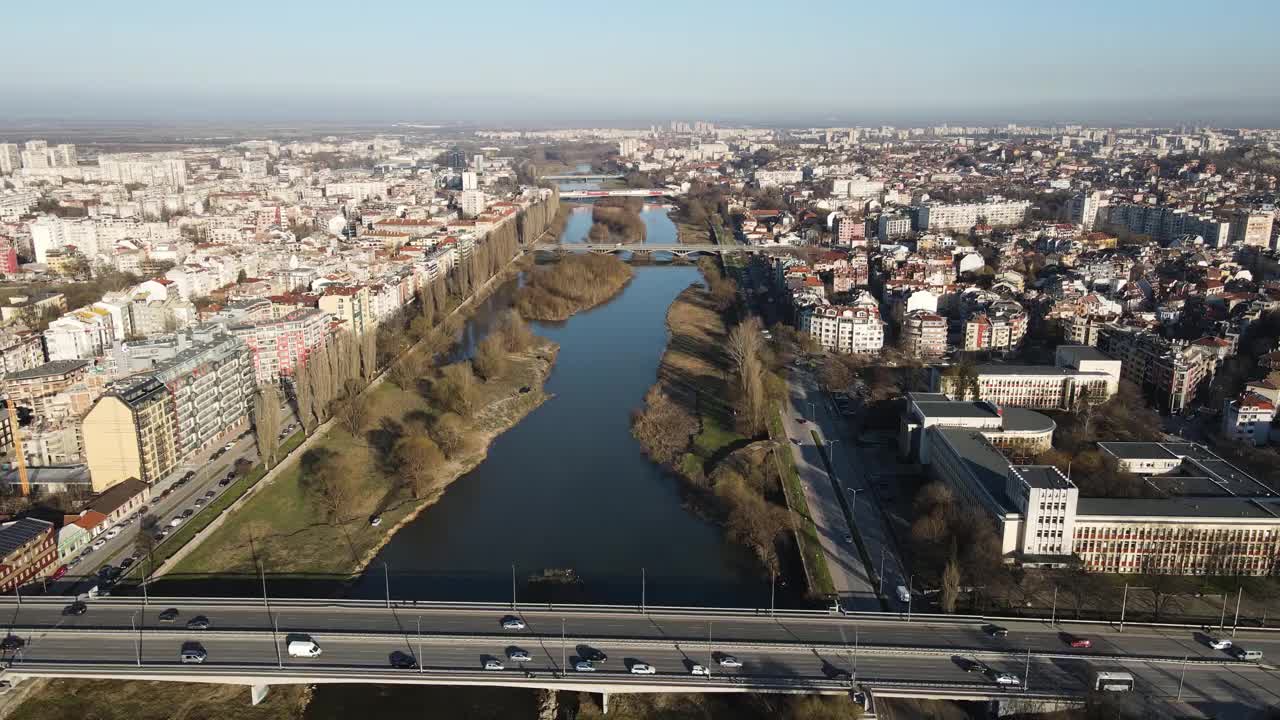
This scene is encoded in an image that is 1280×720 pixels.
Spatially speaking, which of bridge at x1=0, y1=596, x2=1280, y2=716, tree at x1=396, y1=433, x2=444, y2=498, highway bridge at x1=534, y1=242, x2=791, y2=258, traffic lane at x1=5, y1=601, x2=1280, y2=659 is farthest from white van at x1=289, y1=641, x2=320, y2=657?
highway bridge at x1=534, y1=242, x2=791, y2=258

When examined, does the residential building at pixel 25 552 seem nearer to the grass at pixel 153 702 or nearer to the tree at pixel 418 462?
the grass at pixel 153 702

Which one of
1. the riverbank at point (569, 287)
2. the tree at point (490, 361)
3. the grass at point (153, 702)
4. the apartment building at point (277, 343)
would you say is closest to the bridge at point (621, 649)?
the grass at point (153, 702)

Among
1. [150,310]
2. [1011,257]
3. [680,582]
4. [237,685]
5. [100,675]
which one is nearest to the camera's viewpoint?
[100,675]

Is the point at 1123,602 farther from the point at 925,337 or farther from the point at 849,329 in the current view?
the point at 849,329

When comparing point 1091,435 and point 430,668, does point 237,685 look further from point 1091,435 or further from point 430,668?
point 1091,435

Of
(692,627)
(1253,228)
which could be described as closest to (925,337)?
(692,627)

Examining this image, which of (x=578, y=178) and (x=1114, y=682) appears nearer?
(x=1114, y=682)

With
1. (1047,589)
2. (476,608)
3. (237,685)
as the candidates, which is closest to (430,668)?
(476,608)
